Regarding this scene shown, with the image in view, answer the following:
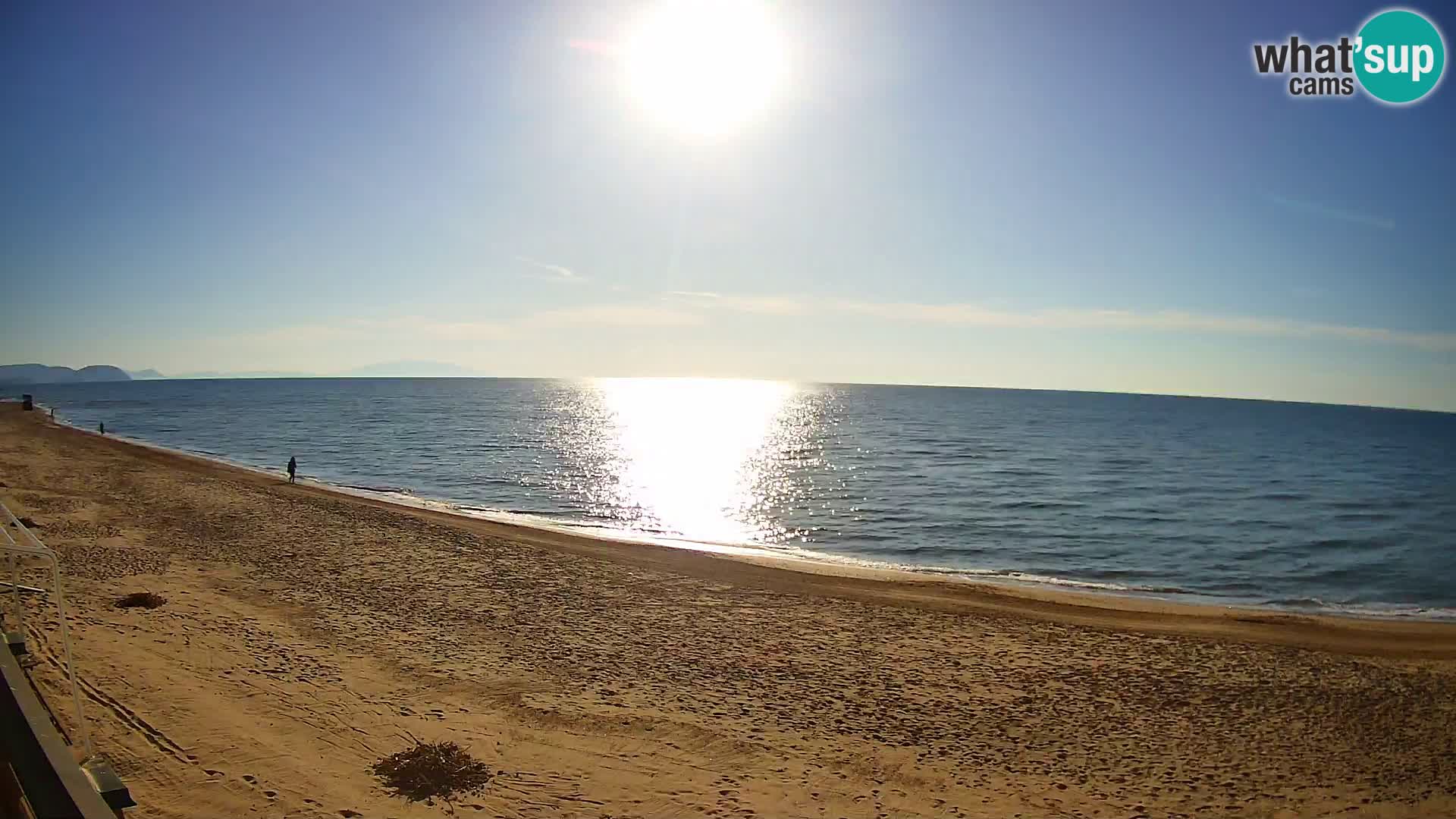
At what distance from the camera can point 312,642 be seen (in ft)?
49.1

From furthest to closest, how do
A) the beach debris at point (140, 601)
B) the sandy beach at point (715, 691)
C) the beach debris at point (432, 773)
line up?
the beach debris at point (140, 601), the sandy beach at point (715, 691), the beach debris at point (432, 773)

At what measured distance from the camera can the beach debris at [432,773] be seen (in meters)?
9.56

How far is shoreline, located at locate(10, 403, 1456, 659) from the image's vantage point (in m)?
19.5

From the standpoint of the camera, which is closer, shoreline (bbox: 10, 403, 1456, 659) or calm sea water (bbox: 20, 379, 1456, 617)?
shoreline (bbox: 10, 403, 1456, 659)

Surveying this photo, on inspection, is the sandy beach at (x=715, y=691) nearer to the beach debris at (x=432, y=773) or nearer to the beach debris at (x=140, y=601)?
the beach debris at (x=432, y=773)

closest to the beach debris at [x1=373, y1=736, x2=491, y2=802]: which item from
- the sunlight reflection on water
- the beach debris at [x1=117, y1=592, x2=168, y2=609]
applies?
the beach debris at [x1=117, y1=592, x2=168, y2=609]

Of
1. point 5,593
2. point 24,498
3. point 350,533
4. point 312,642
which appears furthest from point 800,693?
point 24,498

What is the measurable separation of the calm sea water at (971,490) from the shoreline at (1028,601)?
216 centimetres

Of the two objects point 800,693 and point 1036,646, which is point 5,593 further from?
point 1036,646

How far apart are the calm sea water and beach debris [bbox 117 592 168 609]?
1950 cm

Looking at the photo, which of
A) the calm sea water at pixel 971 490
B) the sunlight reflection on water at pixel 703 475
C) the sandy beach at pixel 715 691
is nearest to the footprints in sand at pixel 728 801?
the sandy beach at pixel 715 691

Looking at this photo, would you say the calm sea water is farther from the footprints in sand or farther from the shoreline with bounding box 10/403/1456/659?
the footprints in sand

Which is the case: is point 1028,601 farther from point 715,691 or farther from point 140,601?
point 140,601

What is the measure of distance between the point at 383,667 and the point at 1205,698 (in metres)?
16.2
